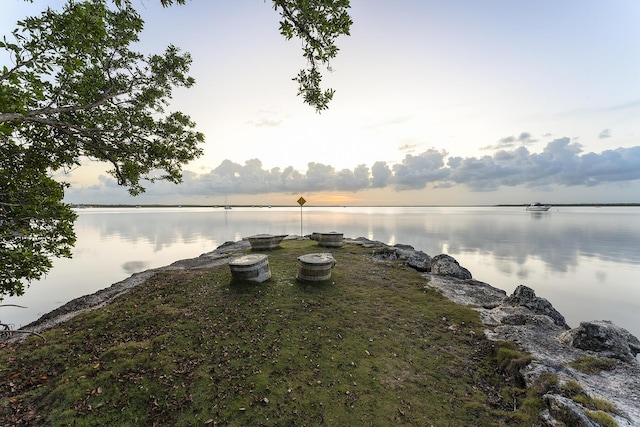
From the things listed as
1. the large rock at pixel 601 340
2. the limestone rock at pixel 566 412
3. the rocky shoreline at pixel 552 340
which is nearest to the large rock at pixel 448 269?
the rocky shoreline at pixel 552 340

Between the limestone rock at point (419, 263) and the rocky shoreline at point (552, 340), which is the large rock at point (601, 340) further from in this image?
the limestone rock at point (419, 263)

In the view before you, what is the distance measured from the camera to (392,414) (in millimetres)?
5125

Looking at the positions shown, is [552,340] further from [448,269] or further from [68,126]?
[68,126]

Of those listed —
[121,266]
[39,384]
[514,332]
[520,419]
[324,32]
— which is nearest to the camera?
[520,419]

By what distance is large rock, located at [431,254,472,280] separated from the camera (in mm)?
14039

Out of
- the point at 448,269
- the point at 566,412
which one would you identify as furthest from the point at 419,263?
the point at 566,412

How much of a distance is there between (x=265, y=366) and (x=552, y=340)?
8.02 meters

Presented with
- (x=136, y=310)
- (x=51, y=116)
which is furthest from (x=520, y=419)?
(x=51, y=116)

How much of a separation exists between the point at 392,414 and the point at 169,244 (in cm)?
3624

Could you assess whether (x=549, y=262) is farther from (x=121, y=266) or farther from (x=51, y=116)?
(x=121, y=266)

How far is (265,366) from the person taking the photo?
20.9ft

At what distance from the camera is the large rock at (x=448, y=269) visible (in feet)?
46.1

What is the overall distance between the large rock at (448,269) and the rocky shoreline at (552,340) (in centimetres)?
92

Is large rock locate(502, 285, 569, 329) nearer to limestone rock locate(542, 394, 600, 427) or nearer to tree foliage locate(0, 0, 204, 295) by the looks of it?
limestone rock locate(542, 394, 600, 427)
